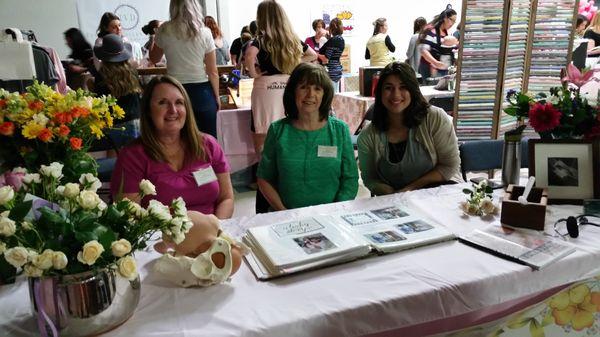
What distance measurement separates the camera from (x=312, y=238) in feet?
4.41

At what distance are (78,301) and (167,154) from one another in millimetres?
999

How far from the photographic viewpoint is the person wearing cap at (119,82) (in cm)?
306

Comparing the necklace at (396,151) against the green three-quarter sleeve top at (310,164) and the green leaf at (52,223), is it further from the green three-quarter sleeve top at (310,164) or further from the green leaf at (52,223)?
the green leaf at (52,223)

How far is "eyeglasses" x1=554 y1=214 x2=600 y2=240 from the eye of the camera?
140 cm

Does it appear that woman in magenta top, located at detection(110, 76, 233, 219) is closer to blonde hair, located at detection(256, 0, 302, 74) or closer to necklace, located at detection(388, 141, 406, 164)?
necklace, located at detection(388, 141, 406, 164)

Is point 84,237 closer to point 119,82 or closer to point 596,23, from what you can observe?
point 119,82

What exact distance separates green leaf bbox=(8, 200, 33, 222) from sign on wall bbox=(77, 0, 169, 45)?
6.62m

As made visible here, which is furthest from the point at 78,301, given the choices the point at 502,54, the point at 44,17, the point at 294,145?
the point at 44,17

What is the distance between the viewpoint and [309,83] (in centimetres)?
214

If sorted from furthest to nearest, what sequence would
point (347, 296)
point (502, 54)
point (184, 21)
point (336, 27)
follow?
1. point (336, 27)
2. point (502, 54)
3. point (184, 21)
4. point (347, 296)

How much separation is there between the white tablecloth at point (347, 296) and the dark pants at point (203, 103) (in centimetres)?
225

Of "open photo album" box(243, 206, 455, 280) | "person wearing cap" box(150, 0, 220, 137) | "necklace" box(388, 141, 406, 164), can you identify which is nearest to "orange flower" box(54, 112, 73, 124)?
"open photo album" box(243, 206, 455, 280)

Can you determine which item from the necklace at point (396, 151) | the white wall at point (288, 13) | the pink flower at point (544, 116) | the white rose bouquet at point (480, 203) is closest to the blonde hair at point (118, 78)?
the necklace at point (396, 151)

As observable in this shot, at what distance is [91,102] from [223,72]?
273 cm
